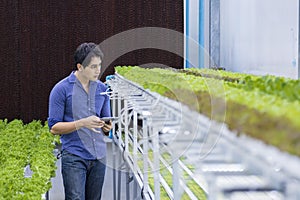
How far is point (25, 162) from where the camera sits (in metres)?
7.42

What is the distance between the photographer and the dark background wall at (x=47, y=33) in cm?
1363

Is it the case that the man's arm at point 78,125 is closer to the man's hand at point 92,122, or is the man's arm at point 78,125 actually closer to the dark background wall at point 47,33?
the man's hand at point 92,122

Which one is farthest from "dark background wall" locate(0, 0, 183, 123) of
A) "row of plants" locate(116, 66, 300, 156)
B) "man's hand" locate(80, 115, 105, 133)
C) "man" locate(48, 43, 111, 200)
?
"row of plants" locate(116, 66, 300, 156)

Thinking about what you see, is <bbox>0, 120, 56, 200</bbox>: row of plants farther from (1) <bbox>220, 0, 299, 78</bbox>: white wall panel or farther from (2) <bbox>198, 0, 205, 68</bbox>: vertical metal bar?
(2) <bbox>198, 0, 205, 68</bbox>: vertical metal bar

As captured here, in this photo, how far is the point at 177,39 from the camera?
45.8ft

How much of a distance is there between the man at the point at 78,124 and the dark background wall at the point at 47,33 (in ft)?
24.8

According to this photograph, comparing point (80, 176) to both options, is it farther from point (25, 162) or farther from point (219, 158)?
point (219, 158)

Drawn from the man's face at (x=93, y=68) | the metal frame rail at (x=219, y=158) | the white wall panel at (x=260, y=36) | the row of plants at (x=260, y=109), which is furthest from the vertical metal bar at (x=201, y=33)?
the row of plants at (x=260, y=109)

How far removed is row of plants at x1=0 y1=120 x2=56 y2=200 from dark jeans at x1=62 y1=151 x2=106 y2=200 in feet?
0.68

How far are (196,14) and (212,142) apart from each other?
36.9ft

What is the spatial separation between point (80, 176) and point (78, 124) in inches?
21.7

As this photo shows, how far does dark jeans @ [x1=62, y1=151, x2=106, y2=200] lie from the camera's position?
611 centimetres

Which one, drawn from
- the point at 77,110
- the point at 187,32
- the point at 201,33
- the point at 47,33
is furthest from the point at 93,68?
the point at 187,32

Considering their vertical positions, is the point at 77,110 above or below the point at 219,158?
below
